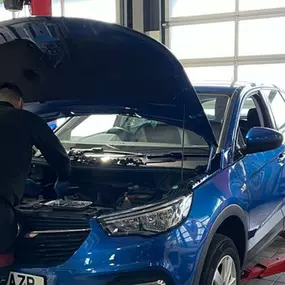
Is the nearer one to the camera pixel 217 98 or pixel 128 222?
pixel 128 222

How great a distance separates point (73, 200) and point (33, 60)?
0.89 m

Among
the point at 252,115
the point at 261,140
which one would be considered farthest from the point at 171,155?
the point at 252,115

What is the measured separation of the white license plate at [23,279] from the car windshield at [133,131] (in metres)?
1.42

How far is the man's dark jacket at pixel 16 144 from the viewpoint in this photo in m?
2.39

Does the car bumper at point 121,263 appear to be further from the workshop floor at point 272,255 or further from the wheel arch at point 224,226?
the workshop floor at point 272,255

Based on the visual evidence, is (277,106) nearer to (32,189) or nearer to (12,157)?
(32,189)

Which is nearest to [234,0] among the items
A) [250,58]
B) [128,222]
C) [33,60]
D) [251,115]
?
[250,58]

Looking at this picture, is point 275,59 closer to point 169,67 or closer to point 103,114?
point 103,114

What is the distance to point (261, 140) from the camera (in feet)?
10.2

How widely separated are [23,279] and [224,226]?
125cm

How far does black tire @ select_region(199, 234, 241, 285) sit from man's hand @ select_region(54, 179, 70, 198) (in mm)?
1019

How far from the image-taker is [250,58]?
30.1 ft

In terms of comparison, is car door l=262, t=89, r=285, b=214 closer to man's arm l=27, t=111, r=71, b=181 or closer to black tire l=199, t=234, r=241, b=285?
black tire l=199, t=234, r=241, b=285

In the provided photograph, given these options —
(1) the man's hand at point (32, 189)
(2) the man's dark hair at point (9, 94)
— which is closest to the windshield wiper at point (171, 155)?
(1) the man's hand at point (32, 189)
